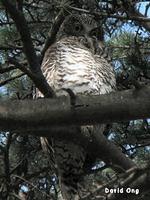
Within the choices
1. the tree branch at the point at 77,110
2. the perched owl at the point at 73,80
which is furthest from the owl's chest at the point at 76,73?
the tree branch at the point at 77,110

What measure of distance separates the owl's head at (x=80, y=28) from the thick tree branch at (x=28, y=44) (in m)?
1.52

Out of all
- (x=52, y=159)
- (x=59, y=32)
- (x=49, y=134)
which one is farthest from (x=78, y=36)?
(x=49, y=134)

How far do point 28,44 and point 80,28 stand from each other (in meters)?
1.72

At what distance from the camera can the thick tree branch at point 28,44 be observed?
2.12 meters

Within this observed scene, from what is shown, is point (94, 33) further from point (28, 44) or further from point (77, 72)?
point (28, 44)

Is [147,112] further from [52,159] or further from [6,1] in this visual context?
[52,159]

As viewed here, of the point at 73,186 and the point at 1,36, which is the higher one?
the point at 1,36

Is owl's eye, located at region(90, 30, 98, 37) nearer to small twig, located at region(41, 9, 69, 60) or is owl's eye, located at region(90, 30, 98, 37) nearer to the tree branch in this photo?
small twig, located at region(41, 9, 69, 60)

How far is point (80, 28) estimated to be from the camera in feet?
12.7

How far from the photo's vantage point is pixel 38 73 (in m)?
2.21

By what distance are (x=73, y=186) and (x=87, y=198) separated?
143cm

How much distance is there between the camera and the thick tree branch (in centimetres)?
212

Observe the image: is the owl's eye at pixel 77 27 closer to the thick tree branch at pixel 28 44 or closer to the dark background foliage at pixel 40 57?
the dark background foliage at pixel 40 57

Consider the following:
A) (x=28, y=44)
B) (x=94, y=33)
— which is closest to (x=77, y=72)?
(x=94, y=33)
